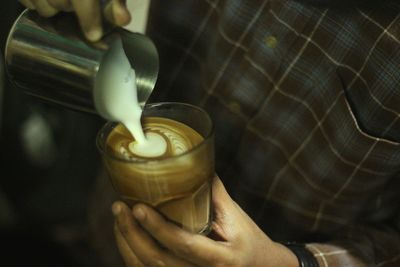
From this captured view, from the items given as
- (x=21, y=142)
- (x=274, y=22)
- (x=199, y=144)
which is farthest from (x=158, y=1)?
(x=21, y=142)

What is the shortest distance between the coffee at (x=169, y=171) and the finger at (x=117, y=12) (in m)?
0.16

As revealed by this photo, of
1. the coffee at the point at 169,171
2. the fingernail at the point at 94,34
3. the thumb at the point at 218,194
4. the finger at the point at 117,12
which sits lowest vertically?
the thumb at the point at 218,194

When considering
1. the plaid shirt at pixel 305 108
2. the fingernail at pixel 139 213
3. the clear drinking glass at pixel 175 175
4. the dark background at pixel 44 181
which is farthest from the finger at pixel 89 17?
the dark background at pixel 44 181

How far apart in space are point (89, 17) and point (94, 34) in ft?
0.08

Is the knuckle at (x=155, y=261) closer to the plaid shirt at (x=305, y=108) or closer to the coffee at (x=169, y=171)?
the coffee at (x=169, y=171)

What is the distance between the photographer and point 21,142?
1744 mm

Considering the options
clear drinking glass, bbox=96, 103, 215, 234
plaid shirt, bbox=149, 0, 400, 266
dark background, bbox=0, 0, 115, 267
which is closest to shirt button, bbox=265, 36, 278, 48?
plaid shirt, bbox=149, 0, 400, 266

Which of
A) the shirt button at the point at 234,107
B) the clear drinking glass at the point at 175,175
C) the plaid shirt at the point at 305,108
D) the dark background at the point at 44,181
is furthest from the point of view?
the dark background at the point at 44,181

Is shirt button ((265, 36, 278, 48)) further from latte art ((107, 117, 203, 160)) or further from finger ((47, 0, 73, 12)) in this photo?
finger ((47, 0, 73, 12))

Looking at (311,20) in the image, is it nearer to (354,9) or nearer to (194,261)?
(354,9)

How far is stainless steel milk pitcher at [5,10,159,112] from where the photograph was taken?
73 cm

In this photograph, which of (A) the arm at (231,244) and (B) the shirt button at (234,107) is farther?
(B) the shirt button at (234,107)

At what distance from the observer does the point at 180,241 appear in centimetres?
75

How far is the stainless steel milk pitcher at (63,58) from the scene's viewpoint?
73cm
